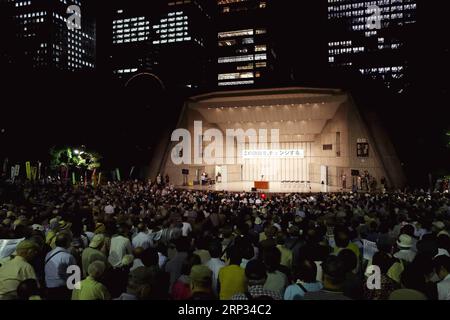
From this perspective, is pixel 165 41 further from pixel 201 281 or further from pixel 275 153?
pixel 201 281

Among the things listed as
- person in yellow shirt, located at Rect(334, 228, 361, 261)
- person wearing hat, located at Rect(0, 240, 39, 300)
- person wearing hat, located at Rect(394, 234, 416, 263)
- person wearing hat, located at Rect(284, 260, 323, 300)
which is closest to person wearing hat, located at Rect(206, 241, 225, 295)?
person wearing hat, located at Rect(284, 260, 323, 300)

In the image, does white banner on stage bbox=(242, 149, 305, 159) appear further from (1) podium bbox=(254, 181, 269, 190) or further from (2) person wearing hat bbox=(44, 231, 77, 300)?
(2) person wearing hat bbox=(44, 231, 77, 300)

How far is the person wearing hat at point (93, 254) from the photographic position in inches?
181

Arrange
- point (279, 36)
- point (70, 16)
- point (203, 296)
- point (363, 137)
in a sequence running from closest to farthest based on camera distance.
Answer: point (203, 296) → point (363, 137) → point (279, 36) → point (70, 16)

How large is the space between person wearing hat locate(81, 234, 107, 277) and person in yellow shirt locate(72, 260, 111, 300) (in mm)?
574

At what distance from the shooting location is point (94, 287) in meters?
3.70

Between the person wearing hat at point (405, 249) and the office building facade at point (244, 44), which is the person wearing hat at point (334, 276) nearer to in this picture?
the person wearing hat at point (405, 249)

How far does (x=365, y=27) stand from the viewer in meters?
118

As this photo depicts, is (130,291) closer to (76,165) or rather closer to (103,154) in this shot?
(76,165)

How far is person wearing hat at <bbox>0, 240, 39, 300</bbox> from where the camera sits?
409 cm

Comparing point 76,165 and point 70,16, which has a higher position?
point 70,16
